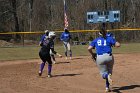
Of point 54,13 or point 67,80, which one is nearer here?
point 67,80

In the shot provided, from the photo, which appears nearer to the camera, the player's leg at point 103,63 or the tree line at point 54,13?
the player's leg at point 103,63

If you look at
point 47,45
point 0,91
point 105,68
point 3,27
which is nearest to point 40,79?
point 47,45

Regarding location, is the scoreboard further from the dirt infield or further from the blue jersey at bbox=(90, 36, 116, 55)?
the blue jersey at bbox=(90, 36, 116, 55)

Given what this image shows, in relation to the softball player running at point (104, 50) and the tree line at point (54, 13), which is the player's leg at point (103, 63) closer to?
the softball player running at point (104, 50)

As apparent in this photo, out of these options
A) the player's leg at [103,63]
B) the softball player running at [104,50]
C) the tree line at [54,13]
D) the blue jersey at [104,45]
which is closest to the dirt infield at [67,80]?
the player's leg at [103,63]

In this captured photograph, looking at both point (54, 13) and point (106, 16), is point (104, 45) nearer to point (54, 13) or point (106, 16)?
point (106, 16)

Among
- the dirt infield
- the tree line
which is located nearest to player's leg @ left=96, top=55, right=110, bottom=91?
the dirt infield

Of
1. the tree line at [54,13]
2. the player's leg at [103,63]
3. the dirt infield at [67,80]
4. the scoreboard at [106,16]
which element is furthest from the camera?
the tree line at [54,13]

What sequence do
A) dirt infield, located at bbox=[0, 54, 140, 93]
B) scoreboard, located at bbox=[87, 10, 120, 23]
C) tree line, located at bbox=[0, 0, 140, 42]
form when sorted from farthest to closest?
tree line, located at bbox=[0, 0, 140, 42] < scoreboard, located at bbox=[87, 10, 120, 23] < dirt infield, located at bbox=[0, 54, 140, 93]

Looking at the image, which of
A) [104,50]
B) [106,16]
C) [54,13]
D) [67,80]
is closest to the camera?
[104,50]

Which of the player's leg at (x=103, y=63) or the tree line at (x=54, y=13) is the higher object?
the player's leg at (x=103, y=63)

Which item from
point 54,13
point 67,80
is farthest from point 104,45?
point 54,13

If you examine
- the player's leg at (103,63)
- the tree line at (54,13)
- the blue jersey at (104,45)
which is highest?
the blue jersey at (104,45)

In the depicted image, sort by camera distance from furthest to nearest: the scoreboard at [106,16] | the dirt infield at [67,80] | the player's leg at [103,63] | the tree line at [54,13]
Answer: the tree line at [54,13] < the scoreboard at [106,16] < the dirt infield at [67,80] < the player's leg at [103,63]
